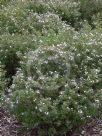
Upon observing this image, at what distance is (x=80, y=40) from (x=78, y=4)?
2.82m

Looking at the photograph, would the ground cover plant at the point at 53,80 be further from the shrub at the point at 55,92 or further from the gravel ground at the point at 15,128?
the gravel ground at the point at 15,128

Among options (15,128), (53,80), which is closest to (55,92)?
(53,80)

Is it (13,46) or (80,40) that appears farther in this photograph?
(13,46)

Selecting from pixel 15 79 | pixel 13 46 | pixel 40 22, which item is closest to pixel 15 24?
pixel 40 22

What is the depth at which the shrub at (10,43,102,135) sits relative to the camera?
13.7ft

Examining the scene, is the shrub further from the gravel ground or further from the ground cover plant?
the gravel ground

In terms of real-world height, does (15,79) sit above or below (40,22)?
below

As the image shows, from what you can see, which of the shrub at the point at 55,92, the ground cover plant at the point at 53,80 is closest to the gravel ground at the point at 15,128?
the ground cover plant at the point at 53,80

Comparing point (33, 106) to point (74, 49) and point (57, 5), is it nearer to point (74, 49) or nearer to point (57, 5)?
point (74, 49)

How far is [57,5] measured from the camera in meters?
7.38

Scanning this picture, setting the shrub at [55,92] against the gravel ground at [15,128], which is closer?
the shrub at [55,92]

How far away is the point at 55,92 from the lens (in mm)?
4289

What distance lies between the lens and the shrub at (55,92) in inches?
164

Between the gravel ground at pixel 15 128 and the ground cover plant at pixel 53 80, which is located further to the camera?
the gravel ground at pixel 15 128
